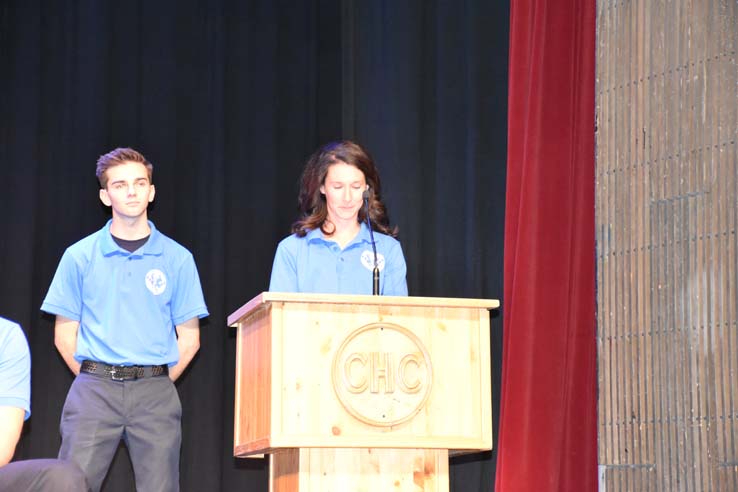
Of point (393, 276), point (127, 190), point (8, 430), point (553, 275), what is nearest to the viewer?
point (8, 430)

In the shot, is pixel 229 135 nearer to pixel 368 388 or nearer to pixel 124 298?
pixel 124 298

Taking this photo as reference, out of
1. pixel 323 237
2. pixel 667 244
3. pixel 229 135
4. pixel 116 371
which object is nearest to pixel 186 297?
pixel 116 371

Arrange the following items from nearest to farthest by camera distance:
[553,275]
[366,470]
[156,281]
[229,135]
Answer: [366,470]
[553,275]
[156,281]
[229,135]

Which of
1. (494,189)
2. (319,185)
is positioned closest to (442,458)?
(319,185)

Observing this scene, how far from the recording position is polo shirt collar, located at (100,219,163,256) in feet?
13.1

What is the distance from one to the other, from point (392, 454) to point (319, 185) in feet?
3.80

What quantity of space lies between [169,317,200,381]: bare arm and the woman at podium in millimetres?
714

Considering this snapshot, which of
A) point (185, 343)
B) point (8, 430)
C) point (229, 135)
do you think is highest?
point (229, 135)

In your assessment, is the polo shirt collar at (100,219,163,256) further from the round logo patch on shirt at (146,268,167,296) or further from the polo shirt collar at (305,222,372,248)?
the polo shirt collar at (305,222,372,248)

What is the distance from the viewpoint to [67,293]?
3961 mm

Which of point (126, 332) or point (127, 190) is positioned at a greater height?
point (127, 190)

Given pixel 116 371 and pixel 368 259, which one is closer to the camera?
pixel 368 259

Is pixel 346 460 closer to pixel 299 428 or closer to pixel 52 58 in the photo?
pixel 299 428

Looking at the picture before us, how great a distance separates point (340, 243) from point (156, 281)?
0.86 meters
